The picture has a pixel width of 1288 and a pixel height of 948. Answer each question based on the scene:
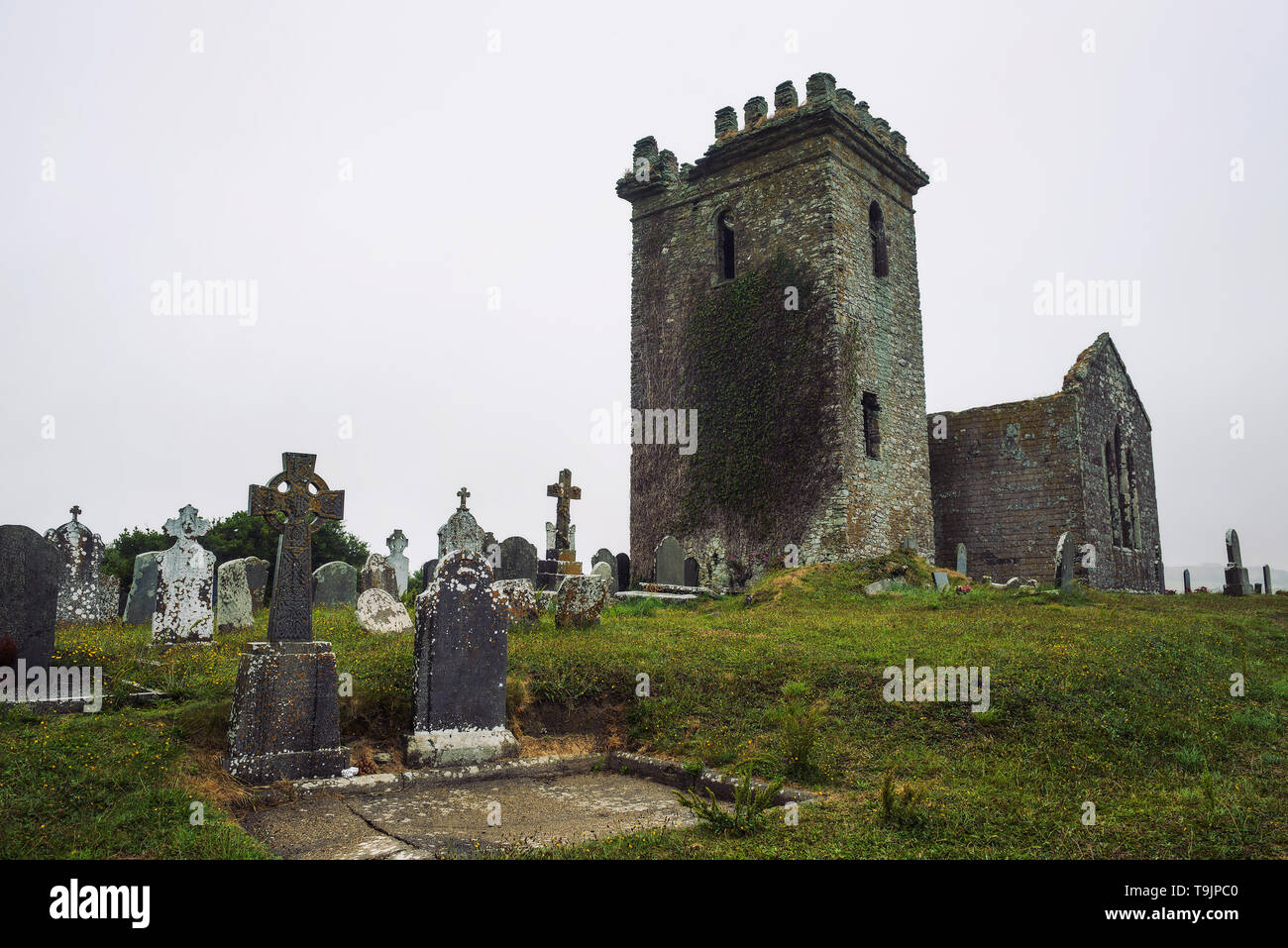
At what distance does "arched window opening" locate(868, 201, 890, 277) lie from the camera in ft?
64.4

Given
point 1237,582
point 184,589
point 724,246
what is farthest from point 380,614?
point 1237,582

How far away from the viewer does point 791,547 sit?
17781 millimetres

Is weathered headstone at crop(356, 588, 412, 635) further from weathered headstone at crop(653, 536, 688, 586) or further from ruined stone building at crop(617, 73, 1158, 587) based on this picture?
ruined stone building at crop(617, 73, 1158, 587)

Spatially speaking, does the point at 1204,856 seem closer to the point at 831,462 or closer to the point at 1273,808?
the point at 1273,808

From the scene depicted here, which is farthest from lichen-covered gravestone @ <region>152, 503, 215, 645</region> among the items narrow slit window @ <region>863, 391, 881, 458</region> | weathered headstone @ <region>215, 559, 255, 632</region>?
narrow slit window @ <region>863, 391, 881, 458</region>

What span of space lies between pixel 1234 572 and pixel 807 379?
495 inches

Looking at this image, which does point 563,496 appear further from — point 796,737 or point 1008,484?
point 1008,484

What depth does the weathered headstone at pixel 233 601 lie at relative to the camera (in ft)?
38.3

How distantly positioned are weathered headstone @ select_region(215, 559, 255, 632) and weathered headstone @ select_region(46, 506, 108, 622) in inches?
135

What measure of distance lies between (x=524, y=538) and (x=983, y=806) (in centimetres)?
1226

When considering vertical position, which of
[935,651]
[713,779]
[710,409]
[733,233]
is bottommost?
[713,779]

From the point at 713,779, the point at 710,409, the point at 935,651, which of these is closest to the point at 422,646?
the point at 713,779

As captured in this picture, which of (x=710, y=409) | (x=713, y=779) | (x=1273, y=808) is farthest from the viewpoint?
(x=710, y=409)

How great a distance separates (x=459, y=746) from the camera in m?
6.73
